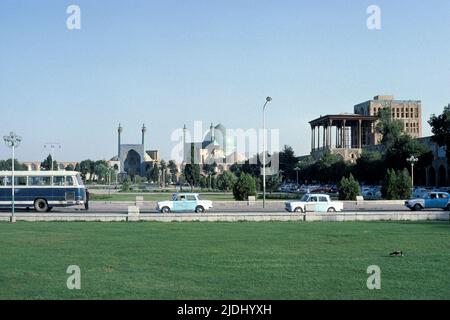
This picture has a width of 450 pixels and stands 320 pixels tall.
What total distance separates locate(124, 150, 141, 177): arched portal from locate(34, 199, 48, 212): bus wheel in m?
118

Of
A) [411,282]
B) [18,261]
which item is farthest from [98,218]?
[411,282]

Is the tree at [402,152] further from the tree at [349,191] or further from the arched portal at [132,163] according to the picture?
the arched portal at [132,163]

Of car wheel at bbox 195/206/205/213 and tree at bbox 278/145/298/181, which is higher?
tree at bbox 278/145/298/181

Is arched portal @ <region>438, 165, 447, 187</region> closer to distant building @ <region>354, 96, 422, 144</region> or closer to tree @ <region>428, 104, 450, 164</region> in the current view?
tree @ <region>428, 104, 450, 164</region>

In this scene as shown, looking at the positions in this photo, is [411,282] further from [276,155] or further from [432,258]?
[276,155]

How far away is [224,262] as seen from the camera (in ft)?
42.3

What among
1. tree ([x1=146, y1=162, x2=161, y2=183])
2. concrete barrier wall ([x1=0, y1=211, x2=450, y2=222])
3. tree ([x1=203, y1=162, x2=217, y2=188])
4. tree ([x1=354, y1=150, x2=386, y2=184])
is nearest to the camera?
concrete barrier wall ([x1=0, y1=211, x2=450, y2=222])

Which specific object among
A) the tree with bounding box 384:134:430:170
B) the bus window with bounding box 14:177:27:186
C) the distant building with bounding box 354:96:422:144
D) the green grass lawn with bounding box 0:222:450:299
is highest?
the distant building with bounding box 354:96:422:144

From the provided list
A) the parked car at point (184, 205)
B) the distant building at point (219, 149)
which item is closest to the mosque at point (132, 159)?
the distant building at point (219, 149)

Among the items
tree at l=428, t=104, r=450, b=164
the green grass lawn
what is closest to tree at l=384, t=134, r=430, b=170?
tree at l=428, t=104, r=450, b=164

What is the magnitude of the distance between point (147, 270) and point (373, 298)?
4.52 m

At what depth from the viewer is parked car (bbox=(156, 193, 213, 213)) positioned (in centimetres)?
3247

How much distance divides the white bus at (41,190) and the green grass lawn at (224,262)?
1277 cm

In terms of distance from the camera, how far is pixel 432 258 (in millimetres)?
13602
